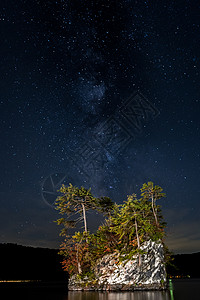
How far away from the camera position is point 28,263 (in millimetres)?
95500

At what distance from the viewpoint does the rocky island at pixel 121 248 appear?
1049 inches

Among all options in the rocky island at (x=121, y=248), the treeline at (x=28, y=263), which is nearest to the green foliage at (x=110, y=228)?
the rocky island at (x=121, y=248)

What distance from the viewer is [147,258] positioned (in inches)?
1060

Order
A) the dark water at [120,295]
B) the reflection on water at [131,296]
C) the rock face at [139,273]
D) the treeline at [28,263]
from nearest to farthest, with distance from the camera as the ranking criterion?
the reflection on water at [131,296] → the dark water at [120,295] → the rock face at [139,273] → the treeline at [28,263]

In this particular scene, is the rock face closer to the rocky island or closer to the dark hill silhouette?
the rocky island

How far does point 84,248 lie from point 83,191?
805 centimetres

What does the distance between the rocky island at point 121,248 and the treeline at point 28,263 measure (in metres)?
69.0

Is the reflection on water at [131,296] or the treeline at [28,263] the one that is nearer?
the reflection on water at [131,296]

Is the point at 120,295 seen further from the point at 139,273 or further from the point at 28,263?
the point at 28,263

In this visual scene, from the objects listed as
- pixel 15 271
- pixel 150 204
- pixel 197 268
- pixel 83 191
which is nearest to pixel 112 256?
pixel 150 204

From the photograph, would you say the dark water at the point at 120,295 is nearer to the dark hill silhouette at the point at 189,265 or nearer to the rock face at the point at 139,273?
the rock face at the point at 139,273

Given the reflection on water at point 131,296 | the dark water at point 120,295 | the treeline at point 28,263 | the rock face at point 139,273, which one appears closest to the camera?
the reflection on water at point 131,296

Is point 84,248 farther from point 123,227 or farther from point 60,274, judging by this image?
point 60,274

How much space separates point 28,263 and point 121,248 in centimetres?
7892
